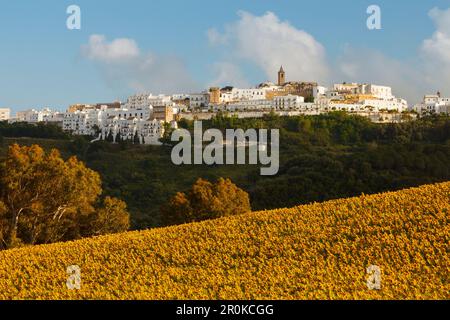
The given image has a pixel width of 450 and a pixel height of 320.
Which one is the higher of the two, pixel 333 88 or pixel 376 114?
pixel 333 88

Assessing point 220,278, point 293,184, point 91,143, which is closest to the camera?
point 220,278

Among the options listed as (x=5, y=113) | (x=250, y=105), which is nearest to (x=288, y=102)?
(x=250, y=105)

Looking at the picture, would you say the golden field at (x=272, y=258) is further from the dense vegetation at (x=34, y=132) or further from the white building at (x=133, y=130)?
the dense vegetation at (x=34, y=132)

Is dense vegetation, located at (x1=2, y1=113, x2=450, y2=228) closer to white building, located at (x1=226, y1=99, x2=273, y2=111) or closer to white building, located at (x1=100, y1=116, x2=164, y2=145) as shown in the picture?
white building, located at (x1=100, y1=116, x2=164, y2=145)

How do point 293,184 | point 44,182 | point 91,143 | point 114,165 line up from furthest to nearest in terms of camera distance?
point 91,143 < point 114,165 < point 293,184 < point 44,182
